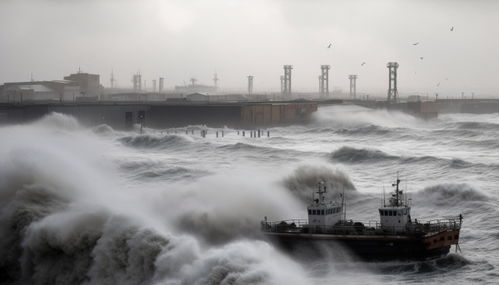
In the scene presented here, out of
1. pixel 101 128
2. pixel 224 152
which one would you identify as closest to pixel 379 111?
pixel 101 128

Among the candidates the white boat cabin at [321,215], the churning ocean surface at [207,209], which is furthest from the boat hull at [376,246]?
the white boat cabin at [321,215]

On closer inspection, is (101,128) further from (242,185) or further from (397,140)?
(242,185)

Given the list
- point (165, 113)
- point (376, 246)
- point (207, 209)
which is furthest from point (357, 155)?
point (165, 113)

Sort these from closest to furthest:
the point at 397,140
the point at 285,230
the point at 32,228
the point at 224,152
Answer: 1. the point at 32,228
2. the point at 285,230
3. the point at 224,152
4. the point at 397,140

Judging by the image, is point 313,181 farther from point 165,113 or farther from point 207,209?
point 165,113

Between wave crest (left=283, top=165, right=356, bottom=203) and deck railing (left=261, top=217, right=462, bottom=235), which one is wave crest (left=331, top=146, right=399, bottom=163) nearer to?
wave crest (left=283, top=165, right=356, bottom=203)

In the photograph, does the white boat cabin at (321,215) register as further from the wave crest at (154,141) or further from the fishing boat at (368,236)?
the wave crest at (154,141)

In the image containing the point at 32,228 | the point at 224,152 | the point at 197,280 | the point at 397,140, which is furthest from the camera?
the point at 397,140
